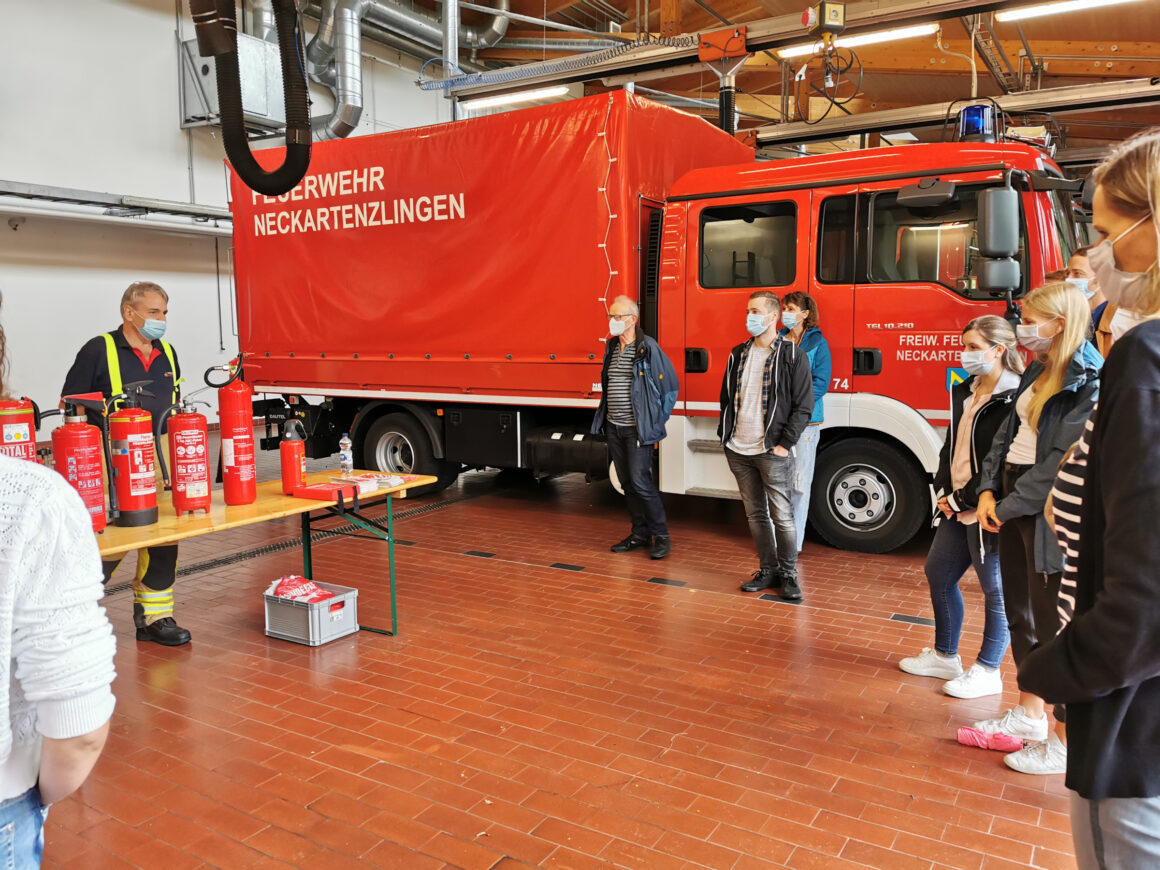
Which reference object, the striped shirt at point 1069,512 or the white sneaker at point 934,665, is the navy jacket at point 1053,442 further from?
the striped shirt at point 1069,512

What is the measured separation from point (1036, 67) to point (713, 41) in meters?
5.04

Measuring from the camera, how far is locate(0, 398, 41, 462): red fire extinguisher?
295 centimetres

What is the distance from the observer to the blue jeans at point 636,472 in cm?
599

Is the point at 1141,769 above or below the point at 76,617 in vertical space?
below

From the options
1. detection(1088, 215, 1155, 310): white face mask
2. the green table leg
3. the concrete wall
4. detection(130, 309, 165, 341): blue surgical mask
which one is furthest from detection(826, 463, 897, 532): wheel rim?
the concrete wall

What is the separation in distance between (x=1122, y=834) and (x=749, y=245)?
525 centimetres

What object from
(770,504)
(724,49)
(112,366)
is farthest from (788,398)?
(724,49)

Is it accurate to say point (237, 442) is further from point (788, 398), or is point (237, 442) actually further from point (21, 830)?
point (788, 398)

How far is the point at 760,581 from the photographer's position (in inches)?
209

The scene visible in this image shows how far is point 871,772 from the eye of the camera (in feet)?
10.4

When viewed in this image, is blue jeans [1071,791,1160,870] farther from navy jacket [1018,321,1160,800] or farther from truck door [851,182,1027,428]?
truck door [851,182,1027,428]

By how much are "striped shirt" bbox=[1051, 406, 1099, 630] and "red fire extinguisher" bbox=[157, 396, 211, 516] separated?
3.16m

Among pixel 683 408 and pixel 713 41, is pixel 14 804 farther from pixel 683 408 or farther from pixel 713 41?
pixel 713 41

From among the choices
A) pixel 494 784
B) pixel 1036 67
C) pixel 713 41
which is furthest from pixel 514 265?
pixel 1036 67
